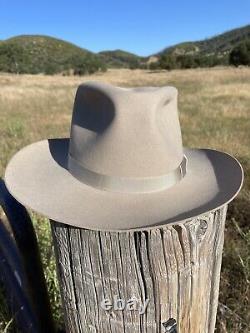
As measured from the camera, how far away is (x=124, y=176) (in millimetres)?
1355

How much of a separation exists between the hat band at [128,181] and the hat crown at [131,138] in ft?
0.04

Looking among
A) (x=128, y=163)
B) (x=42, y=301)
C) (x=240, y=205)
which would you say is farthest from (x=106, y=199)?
(x=240, y=205)

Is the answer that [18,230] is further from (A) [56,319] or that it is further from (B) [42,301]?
(A) [56,319]

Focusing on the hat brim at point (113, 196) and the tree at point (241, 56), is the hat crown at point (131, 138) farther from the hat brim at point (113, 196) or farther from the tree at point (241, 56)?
the tree at point (241, 56)

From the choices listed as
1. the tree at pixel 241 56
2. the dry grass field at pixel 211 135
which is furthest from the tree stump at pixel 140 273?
the tree at pixel 241 56

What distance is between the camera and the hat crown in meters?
1.35

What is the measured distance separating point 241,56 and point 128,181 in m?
48.2

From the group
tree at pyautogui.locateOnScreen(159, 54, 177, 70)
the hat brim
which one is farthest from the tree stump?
tree at pyautogui.locateOnScreen(159, 54, 177, 70)

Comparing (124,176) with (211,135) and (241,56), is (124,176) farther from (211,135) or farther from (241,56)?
(241,56)

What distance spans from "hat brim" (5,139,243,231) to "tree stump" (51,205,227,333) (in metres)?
0.04

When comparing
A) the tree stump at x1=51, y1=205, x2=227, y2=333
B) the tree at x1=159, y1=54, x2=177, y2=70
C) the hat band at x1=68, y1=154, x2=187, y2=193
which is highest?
the hat band at x1=68, y1=154, x2=187, y2=193

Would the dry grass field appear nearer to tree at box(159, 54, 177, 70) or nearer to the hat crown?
the hat crown

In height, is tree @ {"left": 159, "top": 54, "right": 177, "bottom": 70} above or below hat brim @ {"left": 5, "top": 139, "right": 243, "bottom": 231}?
below

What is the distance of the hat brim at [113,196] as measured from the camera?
1248 millimetres
